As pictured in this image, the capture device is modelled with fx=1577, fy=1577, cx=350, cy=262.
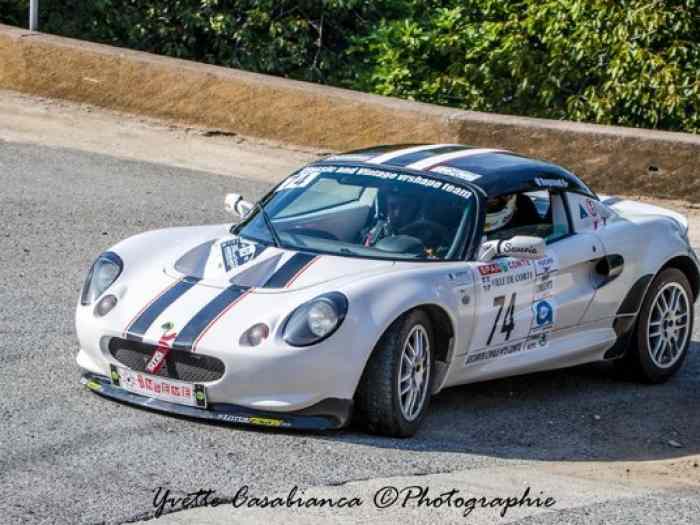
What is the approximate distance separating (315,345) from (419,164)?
6.02ft

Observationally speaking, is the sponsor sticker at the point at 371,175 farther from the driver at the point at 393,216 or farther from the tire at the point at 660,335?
the tire at the point at 660,335

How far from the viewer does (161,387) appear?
766cm

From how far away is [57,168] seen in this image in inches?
545

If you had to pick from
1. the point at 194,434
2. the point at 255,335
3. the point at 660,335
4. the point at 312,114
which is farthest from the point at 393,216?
the point at 312,114

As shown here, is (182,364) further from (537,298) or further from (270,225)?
(537,298)

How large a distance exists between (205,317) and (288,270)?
1.83ft

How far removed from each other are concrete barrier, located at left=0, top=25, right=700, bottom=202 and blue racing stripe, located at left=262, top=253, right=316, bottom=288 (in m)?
6.52

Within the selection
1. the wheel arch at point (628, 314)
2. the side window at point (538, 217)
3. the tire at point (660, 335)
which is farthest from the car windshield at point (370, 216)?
the tire at point (660, 335)

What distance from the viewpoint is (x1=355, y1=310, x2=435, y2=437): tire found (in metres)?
7.66

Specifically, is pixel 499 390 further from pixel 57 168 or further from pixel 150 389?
pixel 57 168

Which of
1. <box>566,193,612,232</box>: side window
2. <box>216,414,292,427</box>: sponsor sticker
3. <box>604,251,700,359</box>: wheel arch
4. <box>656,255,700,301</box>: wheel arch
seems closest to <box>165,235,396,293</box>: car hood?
<box>216,414,292,427</box>: sponsor sticker

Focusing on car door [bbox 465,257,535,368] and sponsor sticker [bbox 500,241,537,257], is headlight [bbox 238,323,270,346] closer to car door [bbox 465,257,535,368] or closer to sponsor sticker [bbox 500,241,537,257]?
car door [bbox 465,257,535,368]

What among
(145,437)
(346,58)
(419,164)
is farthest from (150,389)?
(346,58)

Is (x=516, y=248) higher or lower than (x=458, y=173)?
lower
